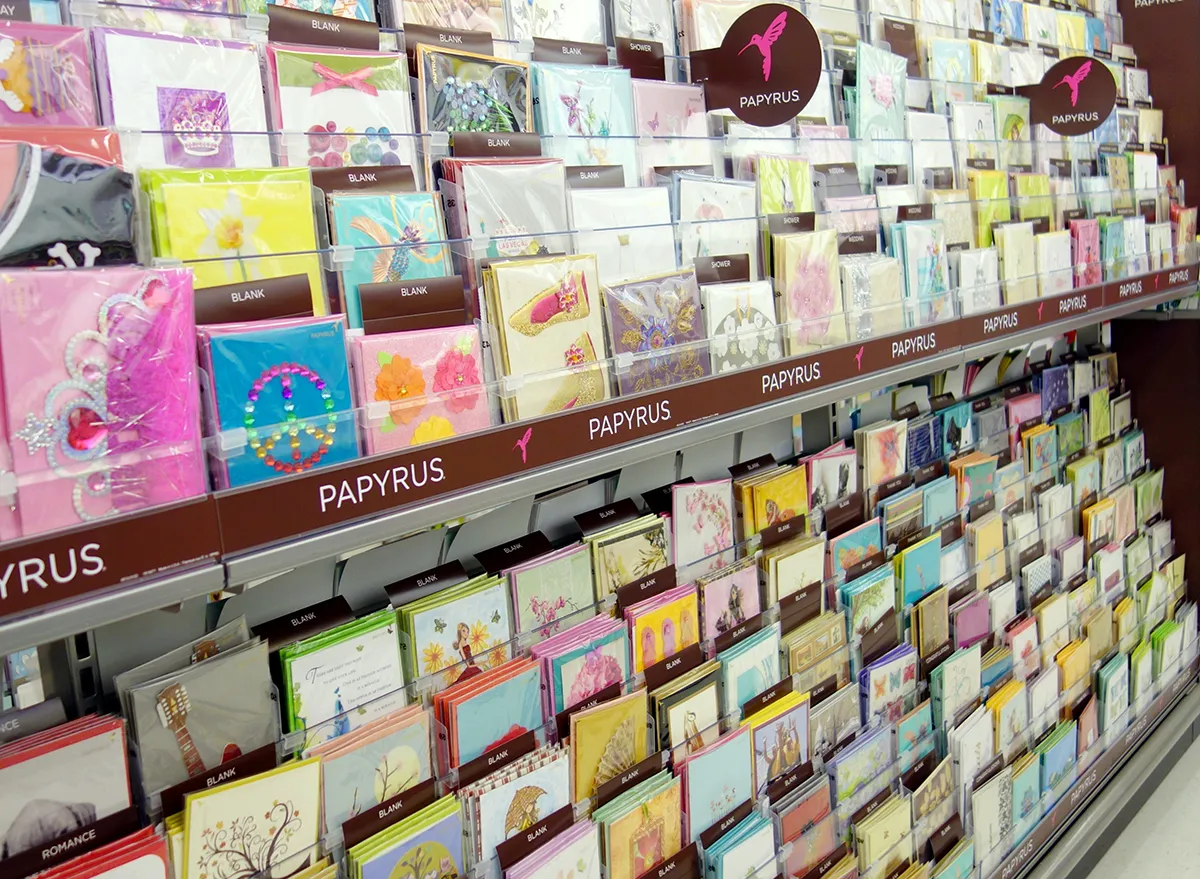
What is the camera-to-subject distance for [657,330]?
1.79 metres

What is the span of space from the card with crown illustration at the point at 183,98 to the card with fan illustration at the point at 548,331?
0.42m

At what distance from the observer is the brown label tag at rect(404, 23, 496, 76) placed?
1615 millimetres

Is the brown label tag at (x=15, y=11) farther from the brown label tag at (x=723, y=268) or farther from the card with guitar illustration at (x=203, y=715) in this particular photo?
the brown label tag at (x=723, y=268)

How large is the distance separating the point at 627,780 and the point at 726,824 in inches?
13.4

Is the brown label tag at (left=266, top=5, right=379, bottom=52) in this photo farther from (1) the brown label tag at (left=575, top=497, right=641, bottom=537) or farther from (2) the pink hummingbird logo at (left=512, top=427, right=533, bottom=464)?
(1) the brown label tag at (left=575, top=497, right=641, bottom=537)

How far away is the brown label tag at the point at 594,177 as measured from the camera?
1.82m

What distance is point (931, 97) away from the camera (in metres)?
2.86

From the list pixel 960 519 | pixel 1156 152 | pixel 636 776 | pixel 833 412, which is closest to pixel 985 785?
pixel 960 519

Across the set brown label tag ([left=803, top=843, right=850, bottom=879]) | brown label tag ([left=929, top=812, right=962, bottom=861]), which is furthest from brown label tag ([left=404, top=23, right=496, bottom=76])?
brown label tag ([left=929, top=812, right=962, bottom=861])

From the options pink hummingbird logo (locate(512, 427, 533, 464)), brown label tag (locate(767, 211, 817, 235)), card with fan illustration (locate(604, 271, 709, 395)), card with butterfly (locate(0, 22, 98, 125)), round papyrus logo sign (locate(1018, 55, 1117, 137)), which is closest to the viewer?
card with butterfly (locate(0, 22, 98, 125))

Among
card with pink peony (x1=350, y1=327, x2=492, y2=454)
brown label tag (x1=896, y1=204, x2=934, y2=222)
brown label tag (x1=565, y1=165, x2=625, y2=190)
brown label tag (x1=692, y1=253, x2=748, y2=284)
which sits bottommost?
card with pink peony (x1=350, y1=327, x2=492, y2=454)

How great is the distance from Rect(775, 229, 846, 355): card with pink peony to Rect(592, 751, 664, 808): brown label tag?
90cm

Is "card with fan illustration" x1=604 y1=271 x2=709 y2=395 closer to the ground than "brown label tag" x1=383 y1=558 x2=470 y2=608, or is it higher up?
higher up

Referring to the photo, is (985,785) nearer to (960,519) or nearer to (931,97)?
(960,519)
